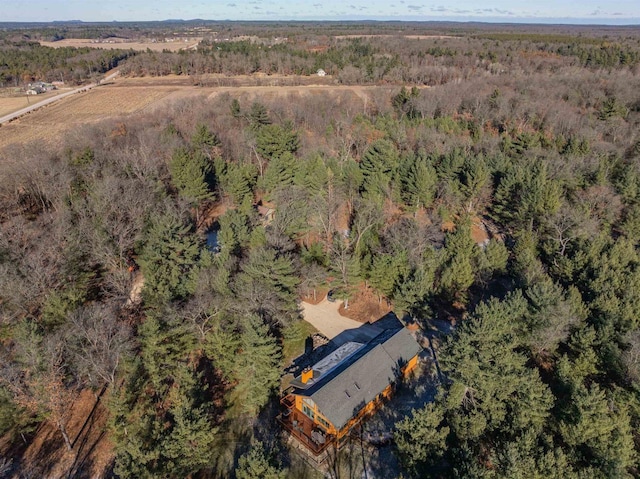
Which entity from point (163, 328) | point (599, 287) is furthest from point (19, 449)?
point (599, 287)

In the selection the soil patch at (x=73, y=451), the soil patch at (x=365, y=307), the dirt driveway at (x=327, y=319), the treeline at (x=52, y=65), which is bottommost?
the soil patch at (x=73, y=451)

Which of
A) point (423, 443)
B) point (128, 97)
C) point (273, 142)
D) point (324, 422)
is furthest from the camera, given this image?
point (128, 97)

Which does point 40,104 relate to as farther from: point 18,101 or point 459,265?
point 459,265

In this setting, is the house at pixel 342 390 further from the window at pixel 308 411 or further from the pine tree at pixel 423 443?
the pine tree at pixel 423 443

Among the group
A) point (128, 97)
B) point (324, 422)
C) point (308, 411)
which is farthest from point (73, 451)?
point (128, 97)

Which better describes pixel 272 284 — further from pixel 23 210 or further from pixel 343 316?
pixel 23 210

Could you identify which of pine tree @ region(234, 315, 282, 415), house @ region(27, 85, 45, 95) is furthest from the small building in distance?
pine tree @ region(234, 315, 282, 415)

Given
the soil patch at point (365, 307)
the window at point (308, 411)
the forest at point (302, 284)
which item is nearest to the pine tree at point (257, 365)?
the forest at point (302, 284)
